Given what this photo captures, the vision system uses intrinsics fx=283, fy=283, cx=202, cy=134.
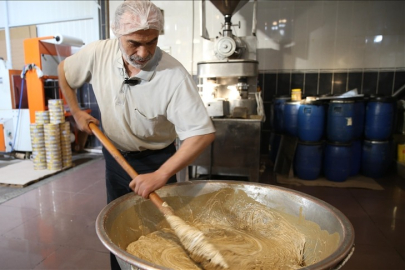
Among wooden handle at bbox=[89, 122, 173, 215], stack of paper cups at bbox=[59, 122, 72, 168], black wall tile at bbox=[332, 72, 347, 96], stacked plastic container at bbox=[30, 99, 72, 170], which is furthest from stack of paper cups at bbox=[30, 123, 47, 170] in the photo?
black wall tile at bbox=[332, 72, 347, 96]

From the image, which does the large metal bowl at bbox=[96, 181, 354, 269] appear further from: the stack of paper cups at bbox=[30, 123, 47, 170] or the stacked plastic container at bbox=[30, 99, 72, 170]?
the stack of paper cups at bbox=[30, 123, 47, 170]

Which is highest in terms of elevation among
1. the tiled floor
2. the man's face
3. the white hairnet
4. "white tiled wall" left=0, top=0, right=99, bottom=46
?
"white tiled wall" left=0, top=0, right=99, bottom=46

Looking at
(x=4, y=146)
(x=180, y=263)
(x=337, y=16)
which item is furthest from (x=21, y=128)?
(x=337, y=16)

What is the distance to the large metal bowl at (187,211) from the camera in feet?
3.00

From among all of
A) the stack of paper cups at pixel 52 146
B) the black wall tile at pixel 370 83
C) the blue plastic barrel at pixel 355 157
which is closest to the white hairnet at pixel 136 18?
the stack of paper cups at pixel 52 146

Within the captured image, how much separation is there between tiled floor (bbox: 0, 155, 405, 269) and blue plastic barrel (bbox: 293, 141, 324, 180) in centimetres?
30

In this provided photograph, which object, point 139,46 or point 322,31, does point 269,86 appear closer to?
point 322,31

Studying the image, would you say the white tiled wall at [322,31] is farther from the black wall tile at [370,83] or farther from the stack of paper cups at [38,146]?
the stack of paper cups at [38,146]

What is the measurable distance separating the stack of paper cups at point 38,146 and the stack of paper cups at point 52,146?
0.21 ft

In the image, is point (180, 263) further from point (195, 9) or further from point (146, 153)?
point (195, 9)

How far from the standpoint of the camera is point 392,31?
165 inches

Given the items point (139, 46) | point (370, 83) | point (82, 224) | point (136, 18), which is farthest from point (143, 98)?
point (370, 83)

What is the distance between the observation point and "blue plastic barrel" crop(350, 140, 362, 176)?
3.81 m

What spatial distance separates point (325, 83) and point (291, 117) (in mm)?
1084
